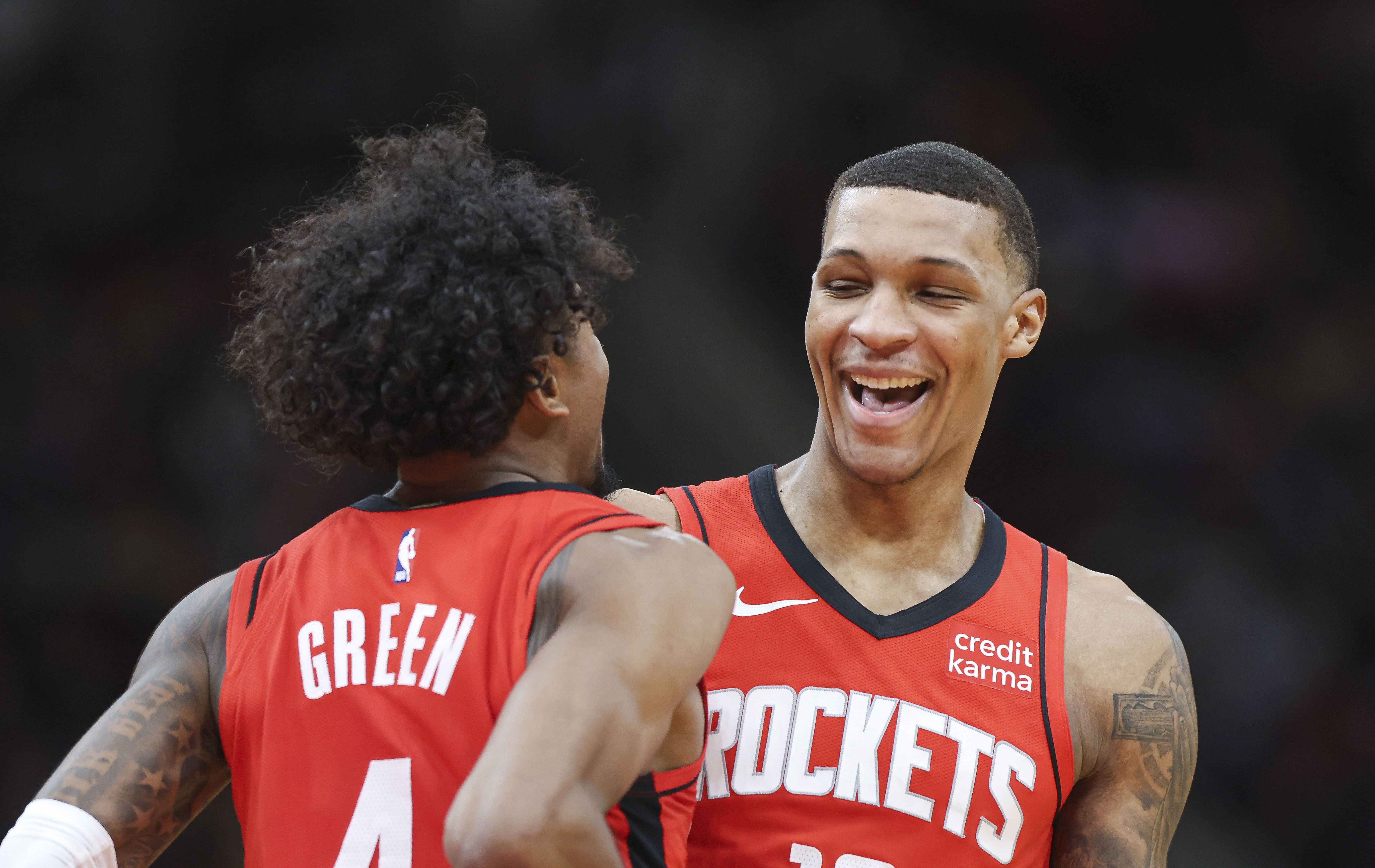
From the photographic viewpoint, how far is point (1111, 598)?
245 cm

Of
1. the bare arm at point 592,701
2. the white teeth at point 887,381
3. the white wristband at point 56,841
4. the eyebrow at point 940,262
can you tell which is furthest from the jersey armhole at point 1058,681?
the white wristband at point 56,841

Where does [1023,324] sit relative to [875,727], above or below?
above

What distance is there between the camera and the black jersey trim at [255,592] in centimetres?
169

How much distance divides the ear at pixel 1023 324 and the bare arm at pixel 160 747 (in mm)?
1579

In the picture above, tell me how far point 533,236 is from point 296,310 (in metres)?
0.37

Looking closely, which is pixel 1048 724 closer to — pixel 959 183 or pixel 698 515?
pixel 698 515

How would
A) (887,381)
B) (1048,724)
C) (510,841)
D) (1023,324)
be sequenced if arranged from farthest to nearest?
(1023,324) < (887,381) < (1048,724) < (510,841)

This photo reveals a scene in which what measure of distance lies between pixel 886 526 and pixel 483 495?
108cm

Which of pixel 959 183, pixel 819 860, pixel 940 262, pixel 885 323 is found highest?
pixel 959 183

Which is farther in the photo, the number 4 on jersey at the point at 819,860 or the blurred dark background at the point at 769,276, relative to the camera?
the blurred dark background at the point at 769,276

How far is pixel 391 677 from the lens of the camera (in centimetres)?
149

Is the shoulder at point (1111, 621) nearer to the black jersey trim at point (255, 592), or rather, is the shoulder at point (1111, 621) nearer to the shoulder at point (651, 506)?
the shoulder at point (651, 506)

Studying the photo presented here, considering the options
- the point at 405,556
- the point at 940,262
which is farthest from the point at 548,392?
the point at 940,262

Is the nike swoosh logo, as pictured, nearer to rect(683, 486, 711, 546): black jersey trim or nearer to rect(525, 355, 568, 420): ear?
rect(683, 486, 711, 546): black jersey trim
